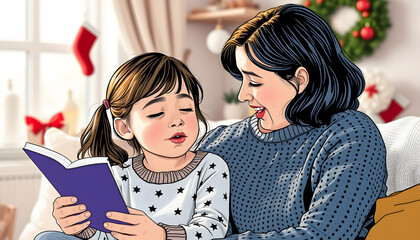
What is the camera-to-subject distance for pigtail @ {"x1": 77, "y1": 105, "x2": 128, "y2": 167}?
31.3 inches

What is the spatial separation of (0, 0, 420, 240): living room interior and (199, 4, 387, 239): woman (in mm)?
1579

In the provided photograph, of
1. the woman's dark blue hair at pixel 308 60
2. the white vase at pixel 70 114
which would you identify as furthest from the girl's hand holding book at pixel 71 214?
the white vase at pixel 70 114

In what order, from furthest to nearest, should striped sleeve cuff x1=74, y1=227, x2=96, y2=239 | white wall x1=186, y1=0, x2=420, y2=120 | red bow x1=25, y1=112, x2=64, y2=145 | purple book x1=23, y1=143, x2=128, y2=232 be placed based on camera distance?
white wall x1=186, y1=0, x2=420, y2=120 → red bow x1=25, y1=112, x2=64, y2=145 → striped sleeve cuff x1=74, y1=227, x2=96, y2=239 → purple book x1=23, y1=143, x2=128, y2=232

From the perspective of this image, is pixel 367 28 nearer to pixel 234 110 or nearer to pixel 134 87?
pixel 234 110

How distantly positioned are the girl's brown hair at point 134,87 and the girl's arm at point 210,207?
0.08 m

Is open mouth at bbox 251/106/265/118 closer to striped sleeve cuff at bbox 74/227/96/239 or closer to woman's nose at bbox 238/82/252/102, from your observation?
woman's nose at bbox 238/82/252/102

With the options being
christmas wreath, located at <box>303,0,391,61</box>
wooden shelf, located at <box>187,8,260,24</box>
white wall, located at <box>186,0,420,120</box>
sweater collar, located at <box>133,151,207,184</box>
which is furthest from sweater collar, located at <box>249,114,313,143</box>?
wooden shelf, located at <box>187,8,260,24</box>

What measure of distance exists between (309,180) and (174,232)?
211 mm

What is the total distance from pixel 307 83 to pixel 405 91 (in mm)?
2195

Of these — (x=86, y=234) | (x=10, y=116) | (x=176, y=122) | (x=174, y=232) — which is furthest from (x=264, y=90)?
(x=10, y=116)

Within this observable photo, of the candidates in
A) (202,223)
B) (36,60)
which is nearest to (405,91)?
(36,60)

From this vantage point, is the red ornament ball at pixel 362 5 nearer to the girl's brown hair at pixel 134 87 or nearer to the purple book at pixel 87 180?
the girl's brown hair at pixel 134 87

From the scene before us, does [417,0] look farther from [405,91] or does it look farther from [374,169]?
[374,169]

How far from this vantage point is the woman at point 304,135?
70 centimetres
